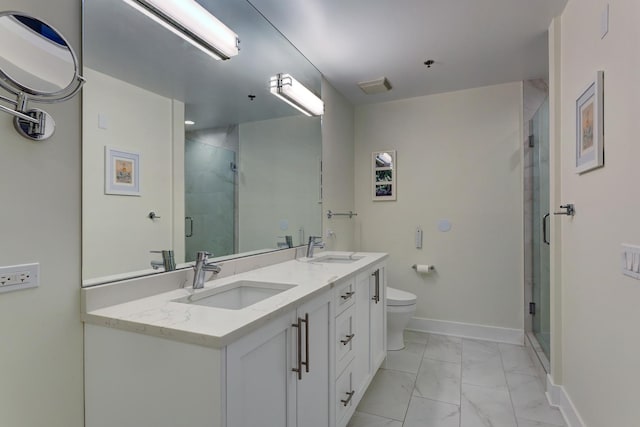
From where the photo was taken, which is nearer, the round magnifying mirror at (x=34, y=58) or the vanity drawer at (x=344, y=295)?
the round magnifying mirror at (x=34, y=58)

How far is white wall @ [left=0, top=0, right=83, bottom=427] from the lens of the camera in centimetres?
93

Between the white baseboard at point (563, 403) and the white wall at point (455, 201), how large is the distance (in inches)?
39.5

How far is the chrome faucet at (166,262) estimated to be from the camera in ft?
4.47

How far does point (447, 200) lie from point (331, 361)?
2.22 metres

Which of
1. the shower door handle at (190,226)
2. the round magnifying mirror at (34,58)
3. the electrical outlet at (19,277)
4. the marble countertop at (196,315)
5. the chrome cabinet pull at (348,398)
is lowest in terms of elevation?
the chrome cabinet pull at (348,398)

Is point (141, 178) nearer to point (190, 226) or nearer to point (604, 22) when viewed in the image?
point (190, 226)

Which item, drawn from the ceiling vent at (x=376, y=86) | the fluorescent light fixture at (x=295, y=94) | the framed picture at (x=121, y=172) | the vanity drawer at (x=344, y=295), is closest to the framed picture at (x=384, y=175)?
the ceiling vent at (x=376, y=86)

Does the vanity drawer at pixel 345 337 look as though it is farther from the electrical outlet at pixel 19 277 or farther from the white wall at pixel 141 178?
the electrical outlet at pixel 19 277

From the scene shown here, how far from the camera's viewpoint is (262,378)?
1041 millimetres

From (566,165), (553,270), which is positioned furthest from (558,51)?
(553,270)

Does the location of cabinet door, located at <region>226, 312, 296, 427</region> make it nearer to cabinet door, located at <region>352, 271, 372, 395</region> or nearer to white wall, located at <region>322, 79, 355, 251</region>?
cabinet door, located at <region>352, 271, 372, 395</region>

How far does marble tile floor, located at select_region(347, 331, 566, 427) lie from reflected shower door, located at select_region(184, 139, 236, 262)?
125 cm

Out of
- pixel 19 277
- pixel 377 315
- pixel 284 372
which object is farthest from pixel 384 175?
pixel 19 277

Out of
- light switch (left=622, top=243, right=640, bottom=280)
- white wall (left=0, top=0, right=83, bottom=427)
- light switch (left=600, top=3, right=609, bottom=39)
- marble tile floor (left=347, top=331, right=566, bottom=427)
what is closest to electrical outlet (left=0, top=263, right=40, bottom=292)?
white wall (left=0, top=0, right=83, bottom=427)
